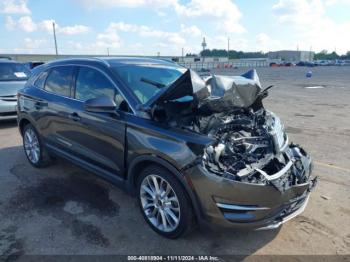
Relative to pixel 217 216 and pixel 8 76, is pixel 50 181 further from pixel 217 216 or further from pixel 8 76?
pixel 8 76

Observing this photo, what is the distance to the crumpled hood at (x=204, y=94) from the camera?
331cm

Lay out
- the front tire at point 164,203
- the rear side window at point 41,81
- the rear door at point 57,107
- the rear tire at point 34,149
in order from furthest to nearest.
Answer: the rear tire at point 34,149, the rear side window at point 41,81, the rear door at point 57,107, the front tire at point 164,203

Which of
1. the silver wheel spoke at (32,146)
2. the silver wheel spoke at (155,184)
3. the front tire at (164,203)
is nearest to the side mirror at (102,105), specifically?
the front tire at (164,203)

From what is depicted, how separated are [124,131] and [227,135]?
114 cm

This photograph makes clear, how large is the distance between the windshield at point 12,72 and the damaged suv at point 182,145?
6107mm

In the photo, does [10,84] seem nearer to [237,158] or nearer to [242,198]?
[237,158]

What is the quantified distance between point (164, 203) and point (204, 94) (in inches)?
47.9

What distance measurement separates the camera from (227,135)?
11.0 ft

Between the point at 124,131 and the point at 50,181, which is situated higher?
the point at 124,131

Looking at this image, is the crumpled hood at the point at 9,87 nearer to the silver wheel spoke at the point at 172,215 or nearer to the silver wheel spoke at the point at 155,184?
the silver wheel spoke at the point at 155,184

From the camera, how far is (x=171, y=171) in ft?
10.2

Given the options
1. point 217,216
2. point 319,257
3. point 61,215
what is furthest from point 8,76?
point 319,257

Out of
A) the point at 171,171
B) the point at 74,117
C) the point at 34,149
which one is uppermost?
the point at 74,117

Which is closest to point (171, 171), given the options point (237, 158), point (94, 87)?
point (237, 158)
